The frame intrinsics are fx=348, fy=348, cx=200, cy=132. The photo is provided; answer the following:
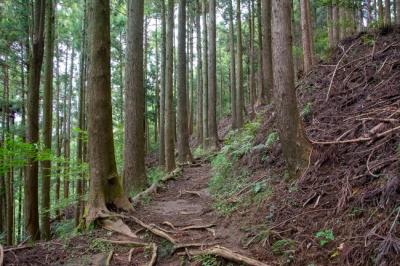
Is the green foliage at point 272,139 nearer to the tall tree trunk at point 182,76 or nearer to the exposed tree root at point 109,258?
the exposed tree root at point 109,258

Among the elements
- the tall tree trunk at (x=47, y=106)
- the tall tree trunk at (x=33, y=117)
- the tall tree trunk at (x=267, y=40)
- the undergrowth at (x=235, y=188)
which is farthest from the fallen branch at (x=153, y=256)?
the tall tree trunk at (x=267, y=40)

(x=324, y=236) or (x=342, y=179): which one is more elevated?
(x=342, y=179)

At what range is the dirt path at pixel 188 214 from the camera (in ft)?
17.3

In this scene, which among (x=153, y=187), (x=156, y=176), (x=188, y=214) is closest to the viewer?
(x=188, y=214)

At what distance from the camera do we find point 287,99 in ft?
19.1

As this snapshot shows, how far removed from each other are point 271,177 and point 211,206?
63.8 inches

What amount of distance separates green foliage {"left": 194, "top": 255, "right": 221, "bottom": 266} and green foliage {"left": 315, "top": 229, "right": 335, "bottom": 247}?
1.26 m

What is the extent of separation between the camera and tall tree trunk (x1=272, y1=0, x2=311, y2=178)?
5.77 m

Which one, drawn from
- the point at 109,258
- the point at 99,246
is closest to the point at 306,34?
the point at 99,246

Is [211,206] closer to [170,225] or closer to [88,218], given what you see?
[170,225]

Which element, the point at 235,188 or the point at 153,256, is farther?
the point at 235,188

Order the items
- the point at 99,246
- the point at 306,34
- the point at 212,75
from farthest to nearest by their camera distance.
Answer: the point at 212,75
the point at 306,34
the point at 99,246

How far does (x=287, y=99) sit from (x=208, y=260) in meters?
2.93

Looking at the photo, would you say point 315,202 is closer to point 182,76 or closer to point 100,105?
point 100,105
